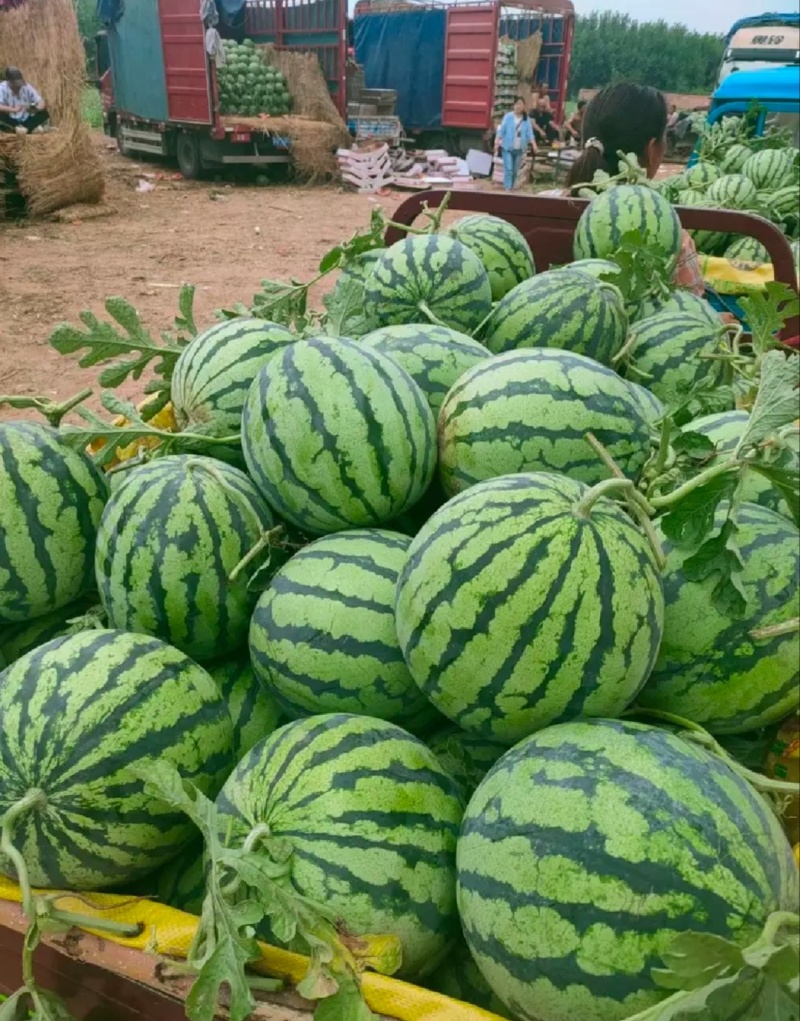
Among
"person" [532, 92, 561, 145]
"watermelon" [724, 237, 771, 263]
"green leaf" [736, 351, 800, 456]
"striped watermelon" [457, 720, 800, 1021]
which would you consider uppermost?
"green leaf" [736, 351, 800, 456]

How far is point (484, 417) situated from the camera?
5.98ft

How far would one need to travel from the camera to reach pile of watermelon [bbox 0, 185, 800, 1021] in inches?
46.8

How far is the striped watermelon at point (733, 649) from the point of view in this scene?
1.50 metres

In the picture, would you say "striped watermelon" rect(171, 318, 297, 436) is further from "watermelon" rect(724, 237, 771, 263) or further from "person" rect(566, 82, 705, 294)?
"watermelon" rect(724, 237, 771, 263)

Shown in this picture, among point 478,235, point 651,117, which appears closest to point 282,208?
point 651,117

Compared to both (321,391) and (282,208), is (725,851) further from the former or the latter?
(282,208)

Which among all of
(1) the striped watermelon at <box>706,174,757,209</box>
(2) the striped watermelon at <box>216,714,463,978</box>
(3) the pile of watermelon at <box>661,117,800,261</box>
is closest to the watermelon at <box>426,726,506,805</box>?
(2) the striped watermelon at <box>216,714,463,978</box>

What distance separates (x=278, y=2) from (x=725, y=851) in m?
19.7

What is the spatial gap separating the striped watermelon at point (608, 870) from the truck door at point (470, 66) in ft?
63.5

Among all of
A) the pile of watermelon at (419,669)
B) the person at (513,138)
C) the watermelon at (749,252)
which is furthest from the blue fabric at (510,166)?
the pile of watermelon at (419,669)

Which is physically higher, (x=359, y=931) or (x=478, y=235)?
(x=478, y=235)

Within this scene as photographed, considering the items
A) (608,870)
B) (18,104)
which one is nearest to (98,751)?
→ (608,870)

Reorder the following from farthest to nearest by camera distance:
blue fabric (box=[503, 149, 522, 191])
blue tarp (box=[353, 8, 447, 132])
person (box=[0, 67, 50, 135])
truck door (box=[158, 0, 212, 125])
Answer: blue tarp (box=[353, 8, 447, 132]) < blue fabric (box=[503, 149, 522, 191]) < truck door (box=[158, 0, 212, 125]) < person (box=[0, 67, 50, 135])

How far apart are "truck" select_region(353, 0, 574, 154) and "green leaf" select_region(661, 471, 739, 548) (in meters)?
19.0
